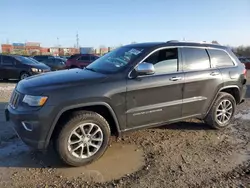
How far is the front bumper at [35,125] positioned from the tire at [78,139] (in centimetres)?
20

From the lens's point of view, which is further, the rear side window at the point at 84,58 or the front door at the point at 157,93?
the rear side window at the point at 84,58

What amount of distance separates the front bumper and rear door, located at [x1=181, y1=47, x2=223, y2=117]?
2.42 metres

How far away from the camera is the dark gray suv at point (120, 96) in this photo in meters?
3.50

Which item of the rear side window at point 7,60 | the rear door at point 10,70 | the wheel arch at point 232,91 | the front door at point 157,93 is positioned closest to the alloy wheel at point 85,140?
the front door at point 157,93

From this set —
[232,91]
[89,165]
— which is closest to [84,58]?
[232,91]

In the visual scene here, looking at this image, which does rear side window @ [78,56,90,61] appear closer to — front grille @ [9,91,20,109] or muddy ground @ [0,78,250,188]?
muddy ground @ [0,78,250,188]

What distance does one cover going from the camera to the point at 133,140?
471 cm

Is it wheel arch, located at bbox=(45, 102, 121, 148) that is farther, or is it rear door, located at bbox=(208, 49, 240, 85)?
rear door, located at bbox=(208, 49, 240, 85)

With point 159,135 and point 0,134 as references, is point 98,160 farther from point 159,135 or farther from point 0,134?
point 0,134

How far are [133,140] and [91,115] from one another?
132cm

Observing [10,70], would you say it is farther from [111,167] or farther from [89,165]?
[111,167]

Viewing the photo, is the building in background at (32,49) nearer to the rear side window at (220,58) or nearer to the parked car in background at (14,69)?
the parked car in background at (14,69)

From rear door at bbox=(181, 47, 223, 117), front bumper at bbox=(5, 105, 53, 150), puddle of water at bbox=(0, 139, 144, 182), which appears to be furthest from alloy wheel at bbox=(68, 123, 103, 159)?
rear door at bbox=(181, 47, 223, 117)

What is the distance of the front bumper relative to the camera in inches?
134
